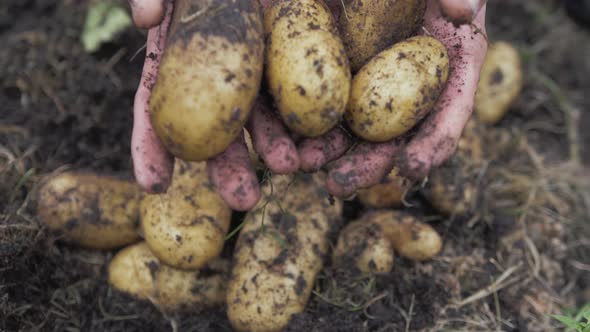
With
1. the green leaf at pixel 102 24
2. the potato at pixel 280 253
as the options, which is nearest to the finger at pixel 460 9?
the potato at pixel 280 253

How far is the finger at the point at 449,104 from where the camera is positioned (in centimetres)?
195

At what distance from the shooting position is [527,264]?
2.74m

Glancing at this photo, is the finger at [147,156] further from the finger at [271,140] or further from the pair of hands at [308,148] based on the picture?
the finger at [271,140]

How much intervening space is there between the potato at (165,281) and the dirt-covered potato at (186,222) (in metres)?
0.14

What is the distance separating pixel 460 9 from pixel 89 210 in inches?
77.7

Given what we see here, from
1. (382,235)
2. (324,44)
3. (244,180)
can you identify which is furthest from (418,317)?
(324,44)

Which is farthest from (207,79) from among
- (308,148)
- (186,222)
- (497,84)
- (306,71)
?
(497,84)

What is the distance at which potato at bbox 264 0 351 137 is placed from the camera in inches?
71.9

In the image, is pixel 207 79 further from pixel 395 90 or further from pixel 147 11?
pixel 395 90

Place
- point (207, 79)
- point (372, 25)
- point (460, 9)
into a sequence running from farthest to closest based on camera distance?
point (372, 25), point (460, 9), point (207, 79)

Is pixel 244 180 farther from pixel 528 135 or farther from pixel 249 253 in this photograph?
pixel 528 135

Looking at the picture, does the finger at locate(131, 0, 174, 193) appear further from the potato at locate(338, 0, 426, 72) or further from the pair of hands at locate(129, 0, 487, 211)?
the potato at locate(338, 0, 426, 72)

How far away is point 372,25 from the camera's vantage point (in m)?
2.21

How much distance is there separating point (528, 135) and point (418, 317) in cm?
185
